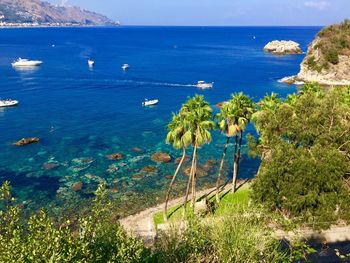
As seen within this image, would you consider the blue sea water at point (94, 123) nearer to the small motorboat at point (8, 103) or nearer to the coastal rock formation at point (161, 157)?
the coastal rock formation at point (161, 157)

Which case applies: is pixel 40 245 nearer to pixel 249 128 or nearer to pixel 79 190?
pixel 79 190

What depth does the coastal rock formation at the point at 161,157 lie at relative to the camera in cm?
7356

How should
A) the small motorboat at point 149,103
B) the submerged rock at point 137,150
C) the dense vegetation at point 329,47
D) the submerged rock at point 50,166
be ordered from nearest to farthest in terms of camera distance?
the submerged rock at point 50,166 → the submerged rock at point 137,150 → the small motorboat at point 149,103 → the dense vegetation at point 329,47

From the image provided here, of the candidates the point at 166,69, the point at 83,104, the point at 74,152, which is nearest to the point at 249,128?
the point at 74,152

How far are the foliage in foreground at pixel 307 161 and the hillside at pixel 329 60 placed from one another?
109 metres

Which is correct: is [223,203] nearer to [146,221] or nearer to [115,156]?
[146,221]

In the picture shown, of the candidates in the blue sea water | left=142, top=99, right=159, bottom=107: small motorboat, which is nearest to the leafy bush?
the blue sea water

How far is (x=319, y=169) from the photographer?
4272cm

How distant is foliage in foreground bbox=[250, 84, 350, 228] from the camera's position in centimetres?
4272

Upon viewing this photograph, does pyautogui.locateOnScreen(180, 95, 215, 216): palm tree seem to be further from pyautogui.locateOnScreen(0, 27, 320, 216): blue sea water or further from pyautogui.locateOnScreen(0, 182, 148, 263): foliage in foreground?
pyautogui.locateOnScreen(0, 27, 320, 216): blue sea water

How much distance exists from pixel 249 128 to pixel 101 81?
248 feet

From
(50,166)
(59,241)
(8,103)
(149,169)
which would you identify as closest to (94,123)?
(50,166)

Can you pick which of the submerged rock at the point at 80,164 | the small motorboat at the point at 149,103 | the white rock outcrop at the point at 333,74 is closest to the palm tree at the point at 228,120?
the submerged rock at the point at 80,164

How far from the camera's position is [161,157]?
74.3 m
